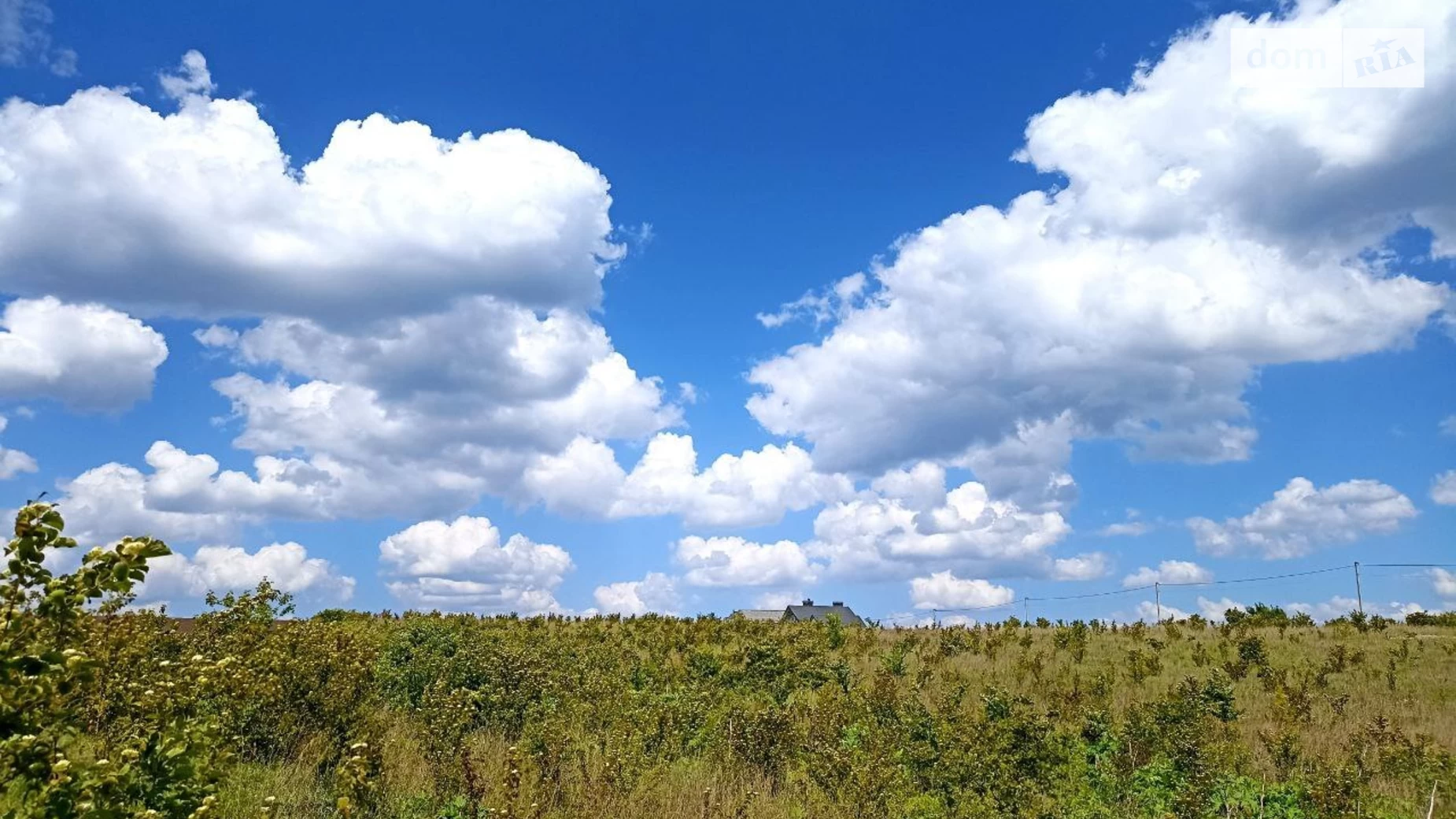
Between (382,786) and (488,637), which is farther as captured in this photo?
(488,637)

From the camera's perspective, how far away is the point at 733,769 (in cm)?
1196

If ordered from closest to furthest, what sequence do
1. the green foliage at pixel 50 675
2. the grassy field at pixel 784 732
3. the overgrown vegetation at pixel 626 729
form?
the green foliage at pixel 50 675, the overgrown vegetation at pixel 626 729, the grassy field at pixel 784 732

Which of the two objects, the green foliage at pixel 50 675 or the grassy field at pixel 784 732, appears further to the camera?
the grassy field at pixel 784 732

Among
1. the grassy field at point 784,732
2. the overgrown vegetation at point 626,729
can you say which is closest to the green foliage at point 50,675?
the overgrown vegetation at point 626,729

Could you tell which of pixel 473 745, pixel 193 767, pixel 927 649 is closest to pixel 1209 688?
pixel 927 649

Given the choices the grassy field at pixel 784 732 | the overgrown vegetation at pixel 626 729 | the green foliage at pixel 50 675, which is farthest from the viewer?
the grassy field at pixel 784 732

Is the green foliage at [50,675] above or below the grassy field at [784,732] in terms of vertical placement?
above

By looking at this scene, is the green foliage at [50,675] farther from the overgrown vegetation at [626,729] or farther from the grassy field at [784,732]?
the grassy field at [784,732]

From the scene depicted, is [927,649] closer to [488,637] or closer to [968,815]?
[488,637]

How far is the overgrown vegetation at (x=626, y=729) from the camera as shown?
3.41 meters

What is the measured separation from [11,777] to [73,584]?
77 centimetres

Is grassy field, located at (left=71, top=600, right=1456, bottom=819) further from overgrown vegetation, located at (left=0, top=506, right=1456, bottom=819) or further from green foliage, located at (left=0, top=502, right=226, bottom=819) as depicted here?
green foliage, located at (left=0, top=502, right=226, bottom=819)

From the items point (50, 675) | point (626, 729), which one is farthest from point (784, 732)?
point (50, 675)

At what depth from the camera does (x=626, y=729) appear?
41.5ft
